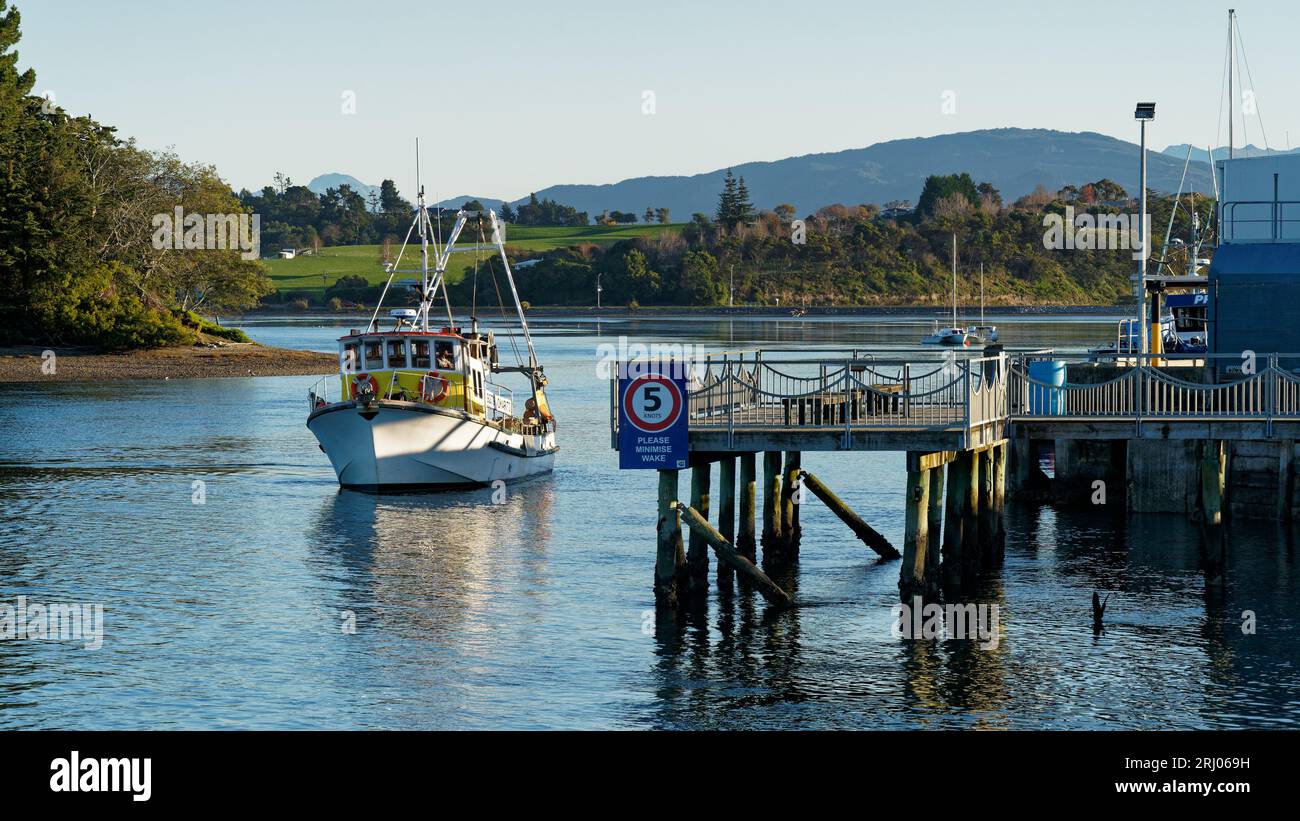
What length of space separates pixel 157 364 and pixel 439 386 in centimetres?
6858

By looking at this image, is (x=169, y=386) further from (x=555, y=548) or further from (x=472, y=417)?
(x=555, y=548)

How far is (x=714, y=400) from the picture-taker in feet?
109

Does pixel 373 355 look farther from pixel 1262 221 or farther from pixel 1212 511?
pixel 1212 511

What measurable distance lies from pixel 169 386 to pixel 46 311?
1751cm

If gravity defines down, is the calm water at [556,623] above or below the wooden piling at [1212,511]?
below

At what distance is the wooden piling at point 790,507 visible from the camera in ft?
127

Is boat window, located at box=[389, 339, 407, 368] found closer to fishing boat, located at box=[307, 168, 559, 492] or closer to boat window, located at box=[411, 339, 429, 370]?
fishing boat, located at box=[307, 168, 559, 492]

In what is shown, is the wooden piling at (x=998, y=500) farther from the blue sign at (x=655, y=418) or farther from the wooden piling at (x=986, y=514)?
the blue sign at (x=655, y=418)

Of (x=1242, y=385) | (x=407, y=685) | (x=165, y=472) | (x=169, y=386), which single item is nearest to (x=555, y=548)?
(x=407, y=685)

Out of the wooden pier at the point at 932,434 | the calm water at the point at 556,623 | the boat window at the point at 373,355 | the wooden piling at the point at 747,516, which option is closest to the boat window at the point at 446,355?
the boat window at the point at 373,355

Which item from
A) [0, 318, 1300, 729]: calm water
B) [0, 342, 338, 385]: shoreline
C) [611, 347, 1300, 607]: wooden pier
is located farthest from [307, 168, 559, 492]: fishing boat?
[0, 342, 338, 385]: shoreline

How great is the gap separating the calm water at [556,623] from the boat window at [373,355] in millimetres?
4265
